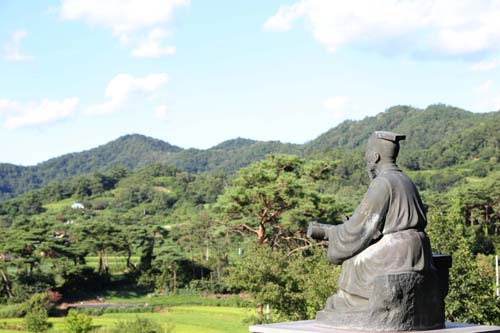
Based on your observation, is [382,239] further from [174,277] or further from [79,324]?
[174,277]

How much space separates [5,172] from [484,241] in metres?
108

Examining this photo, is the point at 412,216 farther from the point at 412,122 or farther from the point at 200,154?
the point at 200,154

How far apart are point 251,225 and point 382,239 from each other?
28168mm

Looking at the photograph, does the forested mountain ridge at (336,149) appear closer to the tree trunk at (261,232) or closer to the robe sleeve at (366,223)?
the tree trunk at (261,232)

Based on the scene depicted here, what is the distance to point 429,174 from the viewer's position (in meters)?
68.8

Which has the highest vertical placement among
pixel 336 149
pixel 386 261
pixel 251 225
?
pixel 336 149

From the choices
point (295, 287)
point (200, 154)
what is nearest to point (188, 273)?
point (295, 287)

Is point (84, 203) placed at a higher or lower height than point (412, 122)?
lower

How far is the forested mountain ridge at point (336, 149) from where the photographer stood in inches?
2995

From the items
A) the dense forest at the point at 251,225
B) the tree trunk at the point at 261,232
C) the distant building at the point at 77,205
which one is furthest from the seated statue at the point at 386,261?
the distant building at the point at 77,205

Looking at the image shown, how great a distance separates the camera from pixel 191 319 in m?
32.1

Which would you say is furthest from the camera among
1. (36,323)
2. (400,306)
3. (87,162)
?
(87,162)

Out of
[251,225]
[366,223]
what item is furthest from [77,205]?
[366,223]

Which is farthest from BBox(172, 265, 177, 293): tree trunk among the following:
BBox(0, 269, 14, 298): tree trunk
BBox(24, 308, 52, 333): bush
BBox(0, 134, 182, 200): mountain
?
BBox(0, 134, 182, 200): mountain
